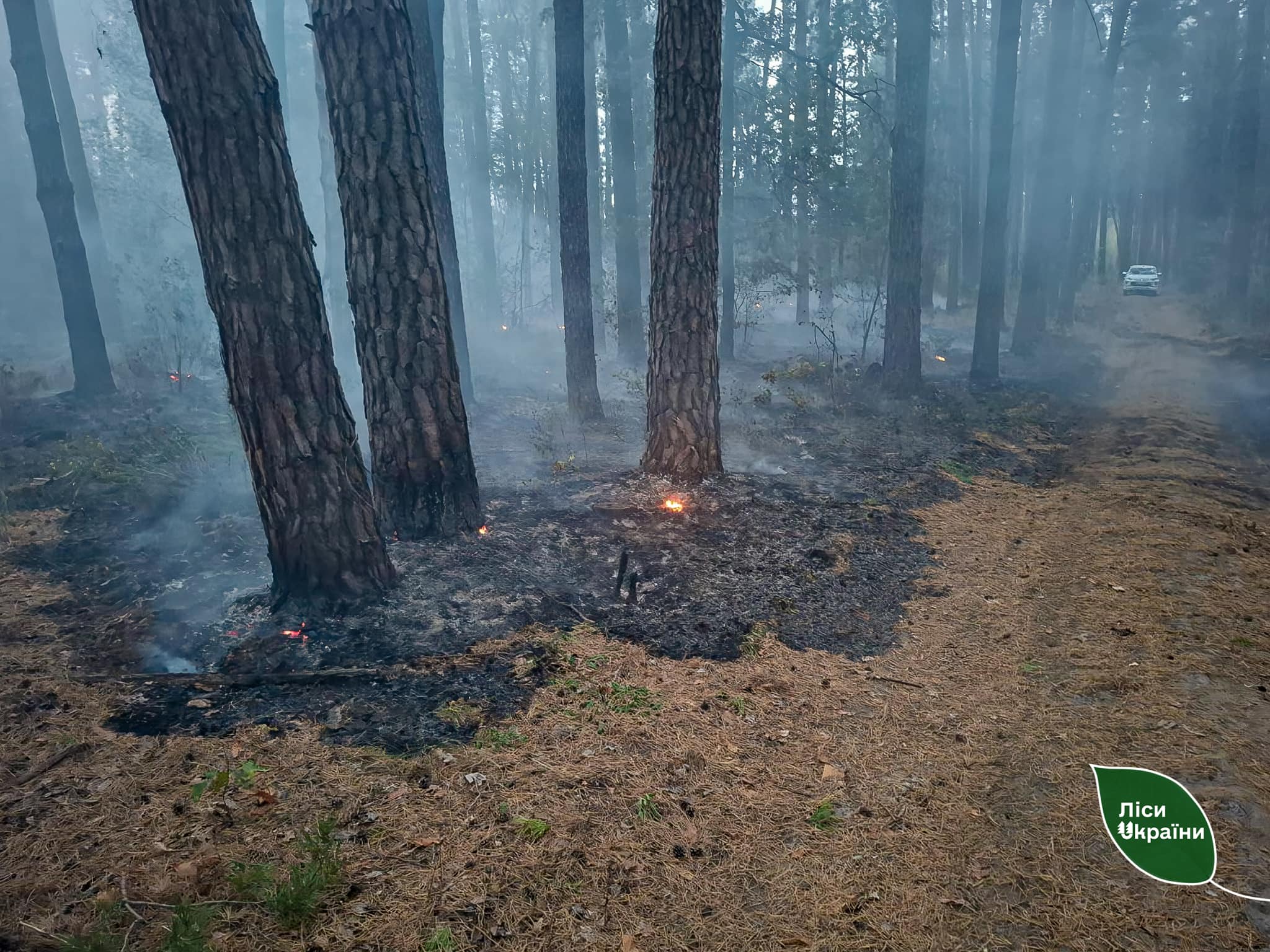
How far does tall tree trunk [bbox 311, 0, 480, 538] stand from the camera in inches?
240

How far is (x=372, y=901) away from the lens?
2.87 meters

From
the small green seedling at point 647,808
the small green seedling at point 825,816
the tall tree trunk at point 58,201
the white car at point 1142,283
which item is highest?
the tall tree trunk at point 58,201

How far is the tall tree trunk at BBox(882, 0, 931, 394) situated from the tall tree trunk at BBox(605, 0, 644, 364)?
6266mm

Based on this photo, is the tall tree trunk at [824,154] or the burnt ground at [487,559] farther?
the tall tree trunk at [824,154]

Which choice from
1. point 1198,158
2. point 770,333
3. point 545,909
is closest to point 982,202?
point 1198,158

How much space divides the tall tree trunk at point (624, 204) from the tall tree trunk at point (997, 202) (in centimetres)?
803

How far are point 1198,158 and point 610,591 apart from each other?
42997 mm

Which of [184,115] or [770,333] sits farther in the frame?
[770,333]

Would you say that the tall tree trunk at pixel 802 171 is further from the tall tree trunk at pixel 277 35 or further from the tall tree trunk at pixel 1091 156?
the tall tree trunk at pixel 277 35

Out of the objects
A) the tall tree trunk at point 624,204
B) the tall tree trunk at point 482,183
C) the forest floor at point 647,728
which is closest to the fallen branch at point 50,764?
the forest floor at point 647,728

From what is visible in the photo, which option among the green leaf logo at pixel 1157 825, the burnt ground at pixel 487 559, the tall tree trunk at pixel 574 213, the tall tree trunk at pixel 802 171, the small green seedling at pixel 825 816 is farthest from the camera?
the tall tree trunk at pixel 802 171

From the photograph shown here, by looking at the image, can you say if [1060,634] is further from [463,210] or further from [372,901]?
[463,210]

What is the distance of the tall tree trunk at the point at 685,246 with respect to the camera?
25.6 feet

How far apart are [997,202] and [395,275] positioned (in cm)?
1529
